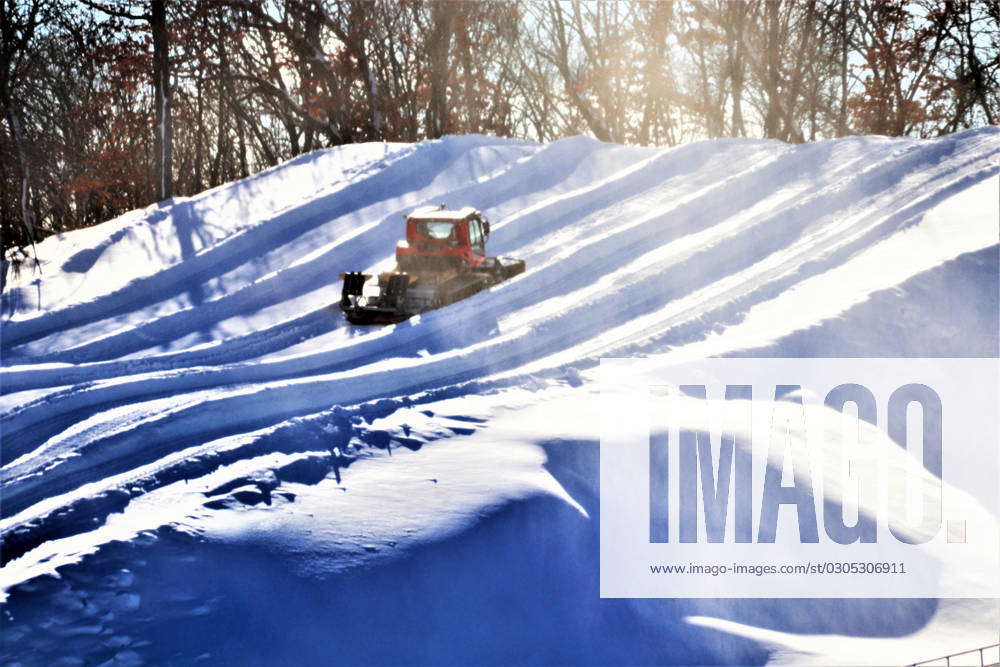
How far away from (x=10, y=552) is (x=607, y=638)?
376 centimetres

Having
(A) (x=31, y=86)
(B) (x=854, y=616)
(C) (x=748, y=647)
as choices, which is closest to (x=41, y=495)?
(C) (x=748, y=647)

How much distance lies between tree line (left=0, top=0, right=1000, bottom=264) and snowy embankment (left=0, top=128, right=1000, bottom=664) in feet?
17.2

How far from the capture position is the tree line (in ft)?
64.6

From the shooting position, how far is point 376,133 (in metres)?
21.3

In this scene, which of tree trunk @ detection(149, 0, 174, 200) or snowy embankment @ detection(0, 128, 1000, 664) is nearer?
snowy embankment @ detection(0, 128, 1000, 664)

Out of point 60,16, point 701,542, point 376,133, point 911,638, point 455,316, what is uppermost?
point 60,16

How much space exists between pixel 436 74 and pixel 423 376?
15403mm

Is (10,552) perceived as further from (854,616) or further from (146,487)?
(854,616)

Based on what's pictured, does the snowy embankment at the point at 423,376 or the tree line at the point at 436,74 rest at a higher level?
the tree line at the point at 436,74

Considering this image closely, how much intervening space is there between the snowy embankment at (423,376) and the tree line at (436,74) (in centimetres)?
524

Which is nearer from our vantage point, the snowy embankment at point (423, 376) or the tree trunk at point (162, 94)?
the snowy embankment at point (423, 376)

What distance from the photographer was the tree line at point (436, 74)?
64.6 feet

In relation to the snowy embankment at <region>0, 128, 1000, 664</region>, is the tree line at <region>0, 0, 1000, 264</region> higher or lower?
higher

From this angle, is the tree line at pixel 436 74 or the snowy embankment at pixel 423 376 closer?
the snowy embankment at pixel 423 376
